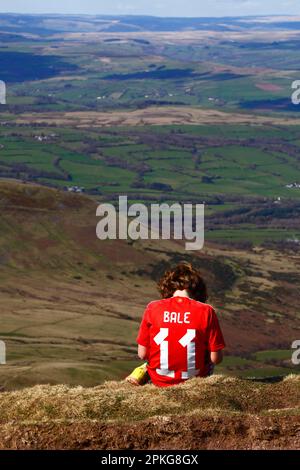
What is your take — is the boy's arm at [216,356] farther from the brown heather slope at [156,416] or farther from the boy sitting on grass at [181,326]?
the brown heather slope at [156,416]

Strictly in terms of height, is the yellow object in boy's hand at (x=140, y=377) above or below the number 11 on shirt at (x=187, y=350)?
below

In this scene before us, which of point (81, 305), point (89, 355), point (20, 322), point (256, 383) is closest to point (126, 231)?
point (81, 305)

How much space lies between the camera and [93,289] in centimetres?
16200

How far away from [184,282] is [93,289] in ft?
462

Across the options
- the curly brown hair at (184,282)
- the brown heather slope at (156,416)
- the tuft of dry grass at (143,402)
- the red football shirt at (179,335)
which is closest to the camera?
the brown heather slope at (156,416)

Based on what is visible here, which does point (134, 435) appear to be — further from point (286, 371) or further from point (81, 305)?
point (81, 305)

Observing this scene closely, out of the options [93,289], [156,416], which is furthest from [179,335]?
[93,289]

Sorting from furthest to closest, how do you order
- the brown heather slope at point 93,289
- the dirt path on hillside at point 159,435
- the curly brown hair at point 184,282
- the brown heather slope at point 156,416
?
1. the brown heather slope at point 93,289
2. the curly brown hair at point 184,282
3. the brown heather slope at point 156,416
4. the dirt path on hillside at point 159,435

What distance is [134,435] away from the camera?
19.5 meters

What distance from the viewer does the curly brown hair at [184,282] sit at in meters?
22.1

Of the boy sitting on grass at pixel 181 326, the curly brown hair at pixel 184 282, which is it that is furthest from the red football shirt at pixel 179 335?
the curly brown hair at pixel 184 282

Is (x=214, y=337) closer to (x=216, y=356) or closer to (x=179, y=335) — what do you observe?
(x=216, y=356)

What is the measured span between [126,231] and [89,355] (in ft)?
234
